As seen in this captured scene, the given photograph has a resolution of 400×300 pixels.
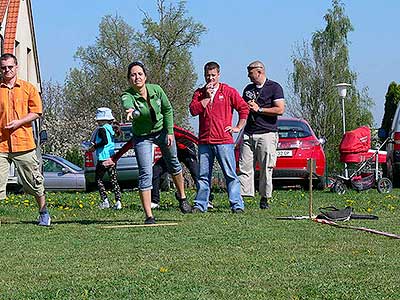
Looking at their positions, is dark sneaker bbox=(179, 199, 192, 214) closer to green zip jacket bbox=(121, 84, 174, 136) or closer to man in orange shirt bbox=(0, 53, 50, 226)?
green zip jacket bbox=(121, 84, 174, 136)

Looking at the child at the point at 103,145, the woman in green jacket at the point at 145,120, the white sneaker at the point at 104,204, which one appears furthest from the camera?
the child at the point at 103,145

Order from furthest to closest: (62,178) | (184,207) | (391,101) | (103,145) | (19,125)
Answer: (391,101), (62,178), (103,145), (184,207), (19,125)

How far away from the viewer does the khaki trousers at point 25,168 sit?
1010 cm

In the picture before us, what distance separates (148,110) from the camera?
10.3 metres

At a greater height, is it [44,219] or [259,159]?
[259,159]

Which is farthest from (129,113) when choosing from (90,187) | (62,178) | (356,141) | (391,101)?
(391,101)

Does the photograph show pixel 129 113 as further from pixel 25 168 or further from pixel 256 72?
pixel 256 72

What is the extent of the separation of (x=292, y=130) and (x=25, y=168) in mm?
9593

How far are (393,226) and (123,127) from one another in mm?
11614

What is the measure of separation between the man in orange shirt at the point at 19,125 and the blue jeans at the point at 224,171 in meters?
2.32


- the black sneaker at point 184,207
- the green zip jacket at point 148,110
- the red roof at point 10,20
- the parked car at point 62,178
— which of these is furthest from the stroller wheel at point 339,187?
the red roof at point 10,20

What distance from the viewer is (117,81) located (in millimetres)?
50812

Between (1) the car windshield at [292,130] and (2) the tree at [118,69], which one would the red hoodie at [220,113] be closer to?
(1) the car windshield at [292,130]

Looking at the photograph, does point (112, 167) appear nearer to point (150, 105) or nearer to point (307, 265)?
point (150, 105)
